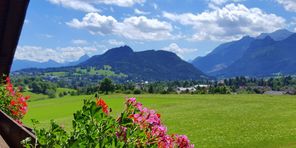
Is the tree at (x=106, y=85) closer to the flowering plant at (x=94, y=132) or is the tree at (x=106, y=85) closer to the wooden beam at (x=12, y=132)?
the wooden beam at (x=12, y=132)

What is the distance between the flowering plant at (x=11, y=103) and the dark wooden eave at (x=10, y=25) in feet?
2.12

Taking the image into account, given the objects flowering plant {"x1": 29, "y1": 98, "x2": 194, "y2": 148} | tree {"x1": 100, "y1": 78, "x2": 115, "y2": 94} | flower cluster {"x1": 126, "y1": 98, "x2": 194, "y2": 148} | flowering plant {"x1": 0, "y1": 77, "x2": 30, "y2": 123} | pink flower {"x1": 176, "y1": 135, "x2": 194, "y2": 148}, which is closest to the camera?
flowering plant {"x1": 29, "y1": 98, "x2": 194, "y2": 148}

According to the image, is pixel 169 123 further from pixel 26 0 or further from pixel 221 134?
pixel 26 0

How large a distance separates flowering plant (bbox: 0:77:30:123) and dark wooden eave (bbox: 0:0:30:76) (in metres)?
0.65

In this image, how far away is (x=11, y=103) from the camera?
7.02m

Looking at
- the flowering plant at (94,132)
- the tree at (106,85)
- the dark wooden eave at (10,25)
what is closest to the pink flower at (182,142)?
the flowering plant at (94,132)

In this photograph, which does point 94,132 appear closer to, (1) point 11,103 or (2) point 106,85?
(1) point 11,103

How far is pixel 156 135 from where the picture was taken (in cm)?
278

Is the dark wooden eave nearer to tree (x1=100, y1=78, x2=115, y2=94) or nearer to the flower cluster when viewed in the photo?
the flower cluster

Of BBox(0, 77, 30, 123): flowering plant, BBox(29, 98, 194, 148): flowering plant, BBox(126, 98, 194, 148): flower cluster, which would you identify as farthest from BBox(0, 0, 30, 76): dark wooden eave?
BBox(29, 98, 194, 148): flowering plant

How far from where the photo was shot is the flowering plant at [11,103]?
22.7 ft

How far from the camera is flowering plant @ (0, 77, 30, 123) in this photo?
6.91m

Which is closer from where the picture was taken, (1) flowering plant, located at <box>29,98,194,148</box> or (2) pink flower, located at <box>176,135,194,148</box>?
(1) flowering plant, located at <box>29,98,194,148</box>

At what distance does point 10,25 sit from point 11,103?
2.23 m
